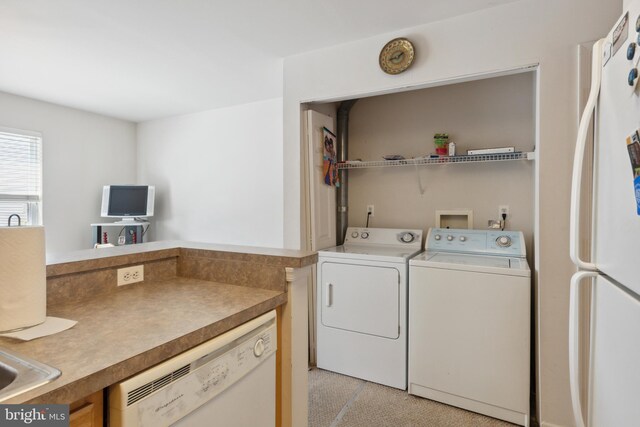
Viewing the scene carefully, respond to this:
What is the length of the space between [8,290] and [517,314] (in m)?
2.30

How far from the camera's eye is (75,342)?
86cm

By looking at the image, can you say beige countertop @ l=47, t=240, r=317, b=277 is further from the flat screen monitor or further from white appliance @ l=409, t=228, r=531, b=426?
the flat screen monitor

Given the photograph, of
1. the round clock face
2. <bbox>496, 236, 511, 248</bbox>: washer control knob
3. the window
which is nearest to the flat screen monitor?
the window

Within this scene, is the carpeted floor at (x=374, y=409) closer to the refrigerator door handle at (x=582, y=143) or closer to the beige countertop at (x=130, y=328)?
the beige countertop at (x=130, y=328)

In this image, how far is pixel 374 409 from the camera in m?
2.07

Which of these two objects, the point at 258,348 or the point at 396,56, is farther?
the point at 396,56

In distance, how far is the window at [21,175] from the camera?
143 inches

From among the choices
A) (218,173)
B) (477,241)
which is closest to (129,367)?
(477,241)

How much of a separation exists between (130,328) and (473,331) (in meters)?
1.88

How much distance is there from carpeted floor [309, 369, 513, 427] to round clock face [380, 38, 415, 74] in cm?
221

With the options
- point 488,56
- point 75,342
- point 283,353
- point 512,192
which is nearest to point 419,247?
point 512,192

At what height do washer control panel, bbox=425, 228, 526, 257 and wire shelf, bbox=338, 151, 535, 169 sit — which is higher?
wire shelf, bbox=338, 151, 535, 169

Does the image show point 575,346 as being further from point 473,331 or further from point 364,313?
point 364,313

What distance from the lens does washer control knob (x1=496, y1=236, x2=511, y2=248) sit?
7.75 feet
